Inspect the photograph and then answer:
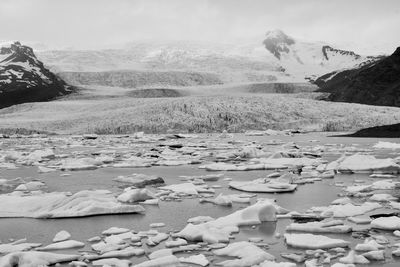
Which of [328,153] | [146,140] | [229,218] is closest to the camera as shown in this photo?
[229,218]

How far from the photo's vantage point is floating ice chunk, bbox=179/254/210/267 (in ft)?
19.0

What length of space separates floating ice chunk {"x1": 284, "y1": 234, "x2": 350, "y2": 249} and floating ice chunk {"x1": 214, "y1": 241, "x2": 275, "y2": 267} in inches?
24.3

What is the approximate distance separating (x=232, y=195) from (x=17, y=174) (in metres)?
7.44

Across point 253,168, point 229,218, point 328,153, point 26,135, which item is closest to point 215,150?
point 328,153

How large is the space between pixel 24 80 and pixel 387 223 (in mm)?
72699

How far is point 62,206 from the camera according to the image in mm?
8938

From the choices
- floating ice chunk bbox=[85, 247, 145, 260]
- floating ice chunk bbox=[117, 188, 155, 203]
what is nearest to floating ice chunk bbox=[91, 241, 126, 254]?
floating ice chunk bbox=[85, 247, 145, 260]

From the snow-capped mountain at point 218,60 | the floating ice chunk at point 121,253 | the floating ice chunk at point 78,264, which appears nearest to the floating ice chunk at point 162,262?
the floating ice chunk at point 121,253

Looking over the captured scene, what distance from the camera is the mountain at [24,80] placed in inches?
2689

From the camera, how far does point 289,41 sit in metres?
138

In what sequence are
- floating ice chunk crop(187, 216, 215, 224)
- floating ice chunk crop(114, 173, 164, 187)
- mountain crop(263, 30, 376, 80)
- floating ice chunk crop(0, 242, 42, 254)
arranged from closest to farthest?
1. floating ice chunk crop(0, 242, 42, 254)
2. floating ice chunk crop(187, 216, 215, 224)
3. floating ice chunk crop(114, 173, 164, 187)
4. mountain crop(263, 30, 376, 80)

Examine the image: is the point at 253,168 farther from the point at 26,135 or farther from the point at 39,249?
the point at 26,135

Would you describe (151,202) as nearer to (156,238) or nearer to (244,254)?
(156,238)

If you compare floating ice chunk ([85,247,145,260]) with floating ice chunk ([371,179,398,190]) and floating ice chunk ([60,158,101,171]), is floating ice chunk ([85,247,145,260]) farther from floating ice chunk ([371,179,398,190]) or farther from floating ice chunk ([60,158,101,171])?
floating ice chunk ([60,158,101,171])
